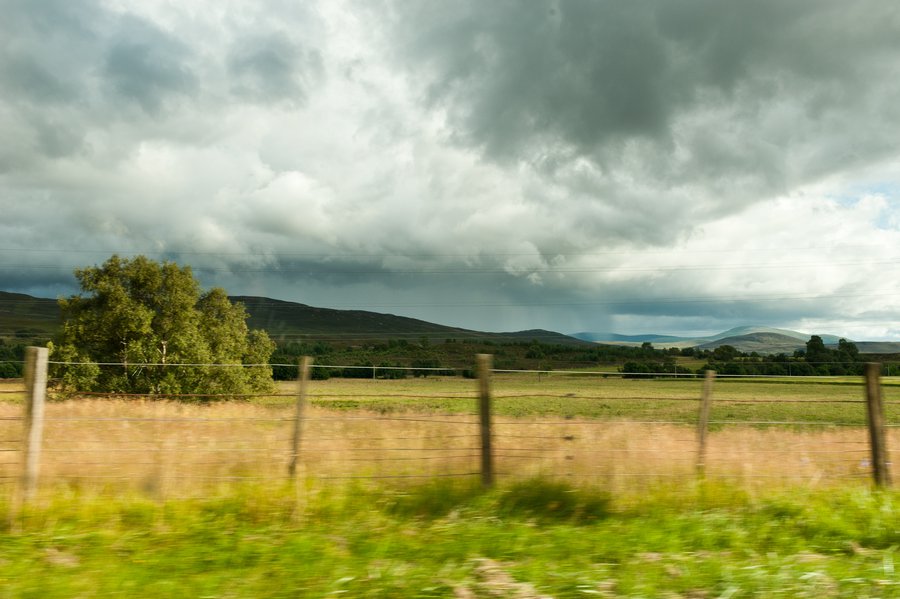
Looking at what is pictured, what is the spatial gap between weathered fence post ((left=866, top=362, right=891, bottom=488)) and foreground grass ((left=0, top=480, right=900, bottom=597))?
1161 millimetres

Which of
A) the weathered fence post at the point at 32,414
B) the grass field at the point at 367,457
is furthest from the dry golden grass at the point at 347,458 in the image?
the weathered fence post at the point at 32,414

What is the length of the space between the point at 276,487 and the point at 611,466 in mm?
4767

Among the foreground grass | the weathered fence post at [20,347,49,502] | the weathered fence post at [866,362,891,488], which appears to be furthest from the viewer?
the weathered fence post at [866,362,891,488]

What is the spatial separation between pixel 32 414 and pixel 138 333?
30.3 metres

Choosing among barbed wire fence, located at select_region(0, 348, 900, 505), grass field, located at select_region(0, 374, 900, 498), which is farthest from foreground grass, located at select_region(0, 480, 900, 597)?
grass field, located at select_region(0, 374, 900, 498)

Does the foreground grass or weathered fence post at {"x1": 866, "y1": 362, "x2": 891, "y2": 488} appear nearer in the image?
the foreground grass

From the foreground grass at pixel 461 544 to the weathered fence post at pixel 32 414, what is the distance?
1.25ft

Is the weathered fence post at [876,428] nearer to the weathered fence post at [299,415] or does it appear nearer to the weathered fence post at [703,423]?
the weathered fence post at [703,423]

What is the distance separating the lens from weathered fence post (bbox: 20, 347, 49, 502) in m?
7.30

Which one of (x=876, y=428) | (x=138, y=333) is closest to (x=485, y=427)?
(x=876, y=428)

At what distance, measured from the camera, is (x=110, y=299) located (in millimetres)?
34688

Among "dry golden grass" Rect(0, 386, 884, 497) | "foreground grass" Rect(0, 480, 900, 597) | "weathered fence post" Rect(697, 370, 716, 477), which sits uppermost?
"weathered fence post" Rect(697, 370, 716, 477)

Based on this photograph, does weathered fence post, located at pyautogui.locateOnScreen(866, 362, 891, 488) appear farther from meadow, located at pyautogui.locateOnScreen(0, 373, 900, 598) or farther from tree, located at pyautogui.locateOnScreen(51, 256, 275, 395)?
tree, located at pyautogui.locateOnScreen(51, 256, 275, 395)

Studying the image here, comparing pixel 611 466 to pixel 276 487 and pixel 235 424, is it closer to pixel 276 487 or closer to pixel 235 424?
pixel 276 487
